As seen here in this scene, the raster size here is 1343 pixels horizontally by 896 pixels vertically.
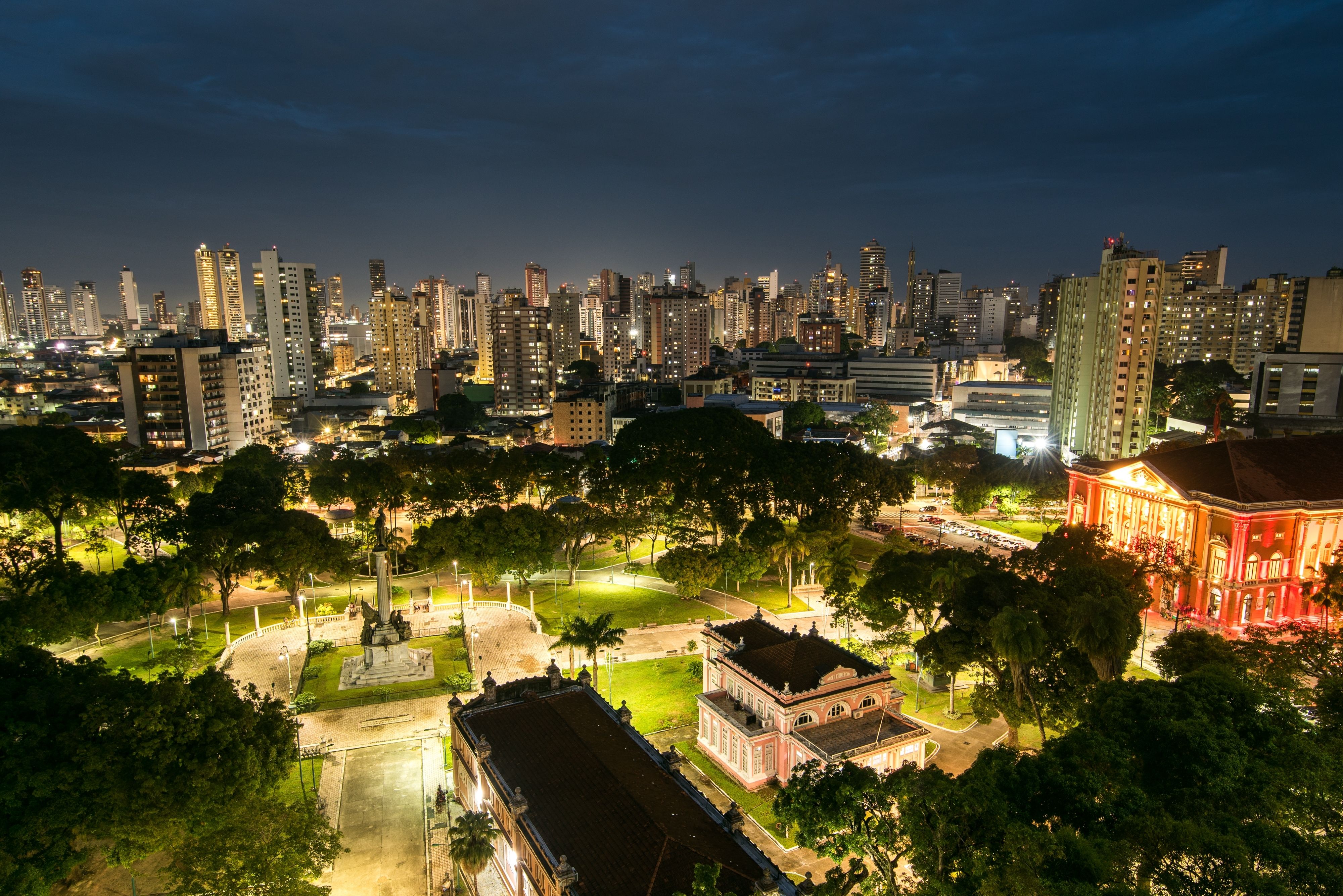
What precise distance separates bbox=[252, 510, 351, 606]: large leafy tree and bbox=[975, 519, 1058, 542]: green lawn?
66321 millimetres

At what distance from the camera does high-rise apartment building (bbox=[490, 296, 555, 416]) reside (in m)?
166

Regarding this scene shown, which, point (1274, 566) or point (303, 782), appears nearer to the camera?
point (303, 782)

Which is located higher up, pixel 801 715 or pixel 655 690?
pixel 801 715

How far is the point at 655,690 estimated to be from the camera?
4569 cm

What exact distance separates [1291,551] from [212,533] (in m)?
77.8

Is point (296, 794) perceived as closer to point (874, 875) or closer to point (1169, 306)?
point (874, 875)

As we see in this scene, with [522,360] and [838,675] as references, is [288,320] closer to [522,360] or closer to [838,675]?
[522,360]

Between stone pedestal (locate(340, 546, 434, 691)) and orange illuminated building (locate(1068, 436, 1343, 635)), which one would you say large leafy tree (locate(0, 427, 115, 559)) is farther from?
orange illuminated building (locate(1068, 436, 1343, 635))

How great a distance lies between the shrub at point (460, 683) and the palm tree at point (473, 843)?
58.2 ft

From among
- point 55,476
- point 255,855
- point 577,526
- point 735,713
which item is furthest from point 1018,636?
point 55,476

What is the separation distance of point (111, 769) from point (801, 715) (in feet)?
89.5

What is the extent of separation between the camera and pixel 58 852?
84.4ft

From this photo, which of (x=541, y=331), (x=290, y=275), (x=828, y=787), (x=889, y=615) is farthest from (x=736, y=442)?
(x=290, y=275)

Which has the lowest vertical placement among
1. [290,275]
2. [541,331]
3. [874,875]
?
[874,875]
